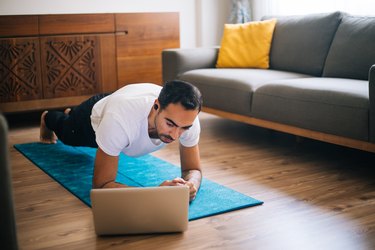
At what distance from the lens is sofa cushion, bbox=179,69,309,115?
345 cm

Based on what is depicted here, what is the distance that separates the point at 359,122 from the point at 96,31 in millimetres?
2424

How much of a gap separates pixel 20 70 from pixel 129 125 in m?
2.21

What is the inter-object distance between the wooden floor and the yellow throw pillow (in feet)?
2.51

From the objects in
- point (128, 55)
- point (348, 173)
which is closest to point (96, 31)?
point (128, 55)

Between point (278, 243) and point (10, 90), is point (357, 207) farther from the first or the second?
point (10, 90)

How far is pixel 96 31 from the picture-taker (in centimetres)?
439

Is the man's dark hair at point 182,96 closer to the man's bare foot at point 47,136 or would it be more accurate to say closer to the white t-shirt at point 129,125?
the white t-shirt at point 129,125

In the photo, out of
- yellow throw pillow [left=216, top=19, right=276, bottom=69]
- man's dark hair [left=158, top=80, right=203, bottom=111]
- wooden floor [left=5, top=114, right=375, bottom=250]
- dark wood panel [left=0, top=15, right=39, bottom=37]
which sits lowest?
wooden floor [left=5, top=114, right=375, bottom=250]

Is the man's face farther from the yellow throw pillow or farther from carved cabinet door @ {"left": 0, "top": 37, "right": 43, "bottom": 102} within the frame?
carved cabinet door @ {"left": 0, "top": 37, "right": 43, "bottom": 102}

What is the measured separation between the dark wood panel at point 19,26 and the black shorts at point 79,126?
1193mm


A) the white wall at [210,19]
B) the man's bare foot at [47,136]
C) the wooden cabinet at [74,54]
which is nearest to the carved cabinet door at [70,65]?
the wooden cabinet at [74,54]

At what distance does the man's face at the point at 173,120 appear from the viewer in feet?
6.57

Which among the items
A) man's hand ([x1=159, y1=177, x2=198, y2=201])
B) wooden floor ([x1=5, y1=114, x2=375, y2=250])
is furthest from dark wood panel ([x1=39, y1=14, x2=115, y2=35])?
man's hand ([x1=159, y1=177, x2=198, y2=201])

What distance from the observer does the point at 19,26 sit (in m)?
4.08
